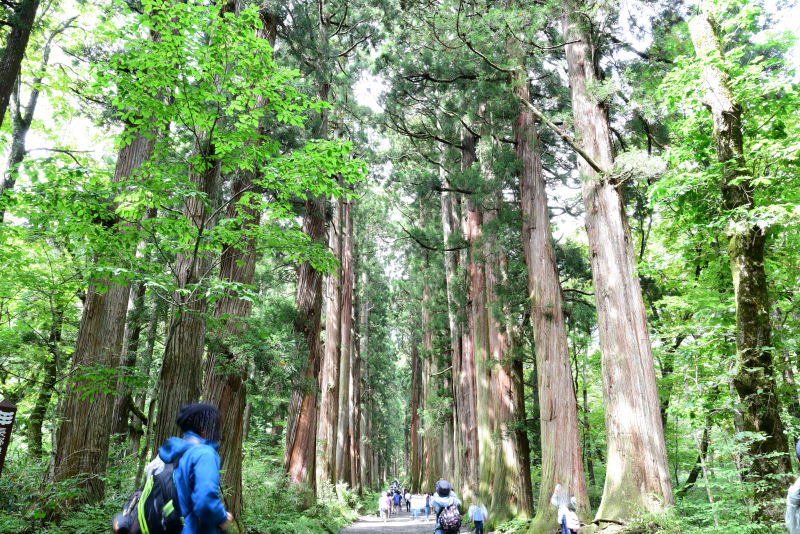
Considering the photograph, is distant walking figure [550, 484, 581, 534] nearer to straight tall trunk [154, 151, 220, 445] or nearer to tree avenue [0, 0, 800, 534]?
tree avenue [0, 0, 800, 534]

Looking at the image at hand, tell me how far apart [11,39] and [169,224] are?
10.7 feet

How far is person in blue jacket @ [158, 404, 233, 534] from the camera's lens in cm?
253

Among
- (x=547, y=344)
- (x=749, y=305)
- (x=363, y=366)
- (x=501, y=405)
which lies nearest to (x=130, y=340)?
(x=501, y=405)

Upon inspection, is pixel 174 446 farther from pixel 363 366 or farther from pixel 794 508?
pixel 363 366

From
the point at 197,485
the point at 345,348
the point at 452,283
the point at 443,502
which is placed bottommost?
the point at 443,502

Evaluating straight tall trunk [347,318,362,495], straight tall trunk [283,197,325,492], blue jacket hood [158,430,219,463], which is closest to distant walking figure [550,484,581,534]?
straight tall trunk [283,197,325,492]

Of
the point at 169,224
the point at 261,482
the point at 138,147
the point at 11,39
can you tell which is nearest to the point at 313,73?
the point at 138,147

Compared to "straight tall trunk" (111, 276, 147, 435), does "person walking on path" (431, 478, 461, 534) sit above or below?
below

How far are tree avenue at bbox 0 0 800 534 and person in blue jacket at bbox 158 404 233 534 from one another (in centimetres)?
2

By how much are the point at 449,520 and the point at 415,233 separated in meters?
11.1

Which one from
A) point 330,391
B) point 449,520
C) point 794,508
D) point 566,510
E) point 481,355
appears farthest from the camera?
point 330,391

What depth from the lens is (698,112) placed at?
6.59 meters

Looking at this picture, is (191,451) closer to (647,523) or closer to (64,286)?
(647,523)

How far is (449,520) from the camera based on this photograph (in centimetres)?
611
